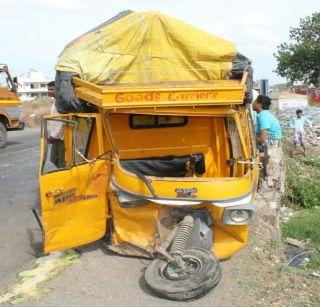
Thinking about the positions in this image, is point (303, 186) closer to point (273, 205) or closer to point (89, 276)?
point (273, 205)

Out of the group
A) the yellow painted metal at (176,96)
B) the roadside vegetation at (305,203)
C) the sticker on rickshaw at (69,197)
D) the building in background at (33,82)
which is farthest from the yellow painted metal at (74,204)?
the building in background at (33,82)

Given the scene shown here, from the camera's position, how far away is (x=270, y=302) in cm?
458

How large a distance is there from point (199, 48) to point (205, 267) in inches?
118

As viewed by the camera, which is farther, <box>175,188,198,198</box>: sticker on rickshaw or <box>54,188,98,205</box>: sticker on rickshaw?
<box>54,188,98,205</box>: sticker on rickshaw

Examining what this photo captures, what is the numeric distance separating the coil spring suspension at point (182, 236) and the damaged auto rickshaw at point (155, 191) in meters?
0.01

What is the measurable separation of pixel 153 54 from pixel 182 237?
8.84 ft

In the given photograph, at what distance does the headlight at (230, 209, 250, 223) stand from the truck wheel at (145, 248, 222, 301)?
1.55 ft

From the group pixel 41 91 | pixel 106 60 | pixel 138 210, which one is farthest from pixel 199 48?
pixel 41 91

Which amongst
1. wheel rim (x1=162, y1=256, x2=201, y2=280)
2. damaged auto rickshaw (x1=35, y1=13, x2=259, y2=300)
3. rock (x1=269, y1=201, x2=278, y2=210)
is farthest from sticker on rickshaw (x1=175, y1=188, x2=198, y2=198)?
rock (x1=269, y1=201, x2=278, y2=210)

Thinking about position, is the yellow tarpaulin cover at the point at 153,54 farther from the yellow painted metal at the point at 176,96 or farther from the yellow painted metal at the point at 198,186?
the yellow painted metal at the point at 198,186

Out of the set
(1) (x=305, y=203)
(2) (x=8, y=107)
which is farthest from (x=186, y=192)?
A: (2) (x=8, y=107)

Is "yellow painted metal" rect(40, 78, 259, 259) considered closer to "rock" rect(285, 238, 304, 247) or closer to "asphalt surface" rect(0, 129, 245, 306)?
"asphalt surface" rect(0, 129, 245, 306)

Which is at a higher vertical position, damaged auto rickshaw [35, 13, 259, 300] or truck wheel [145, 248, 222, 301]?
damaged auto rickshaw [35, 13, 259, 300]

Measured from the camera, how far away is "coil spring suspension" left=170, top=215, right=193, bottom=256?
4719 millimetres
